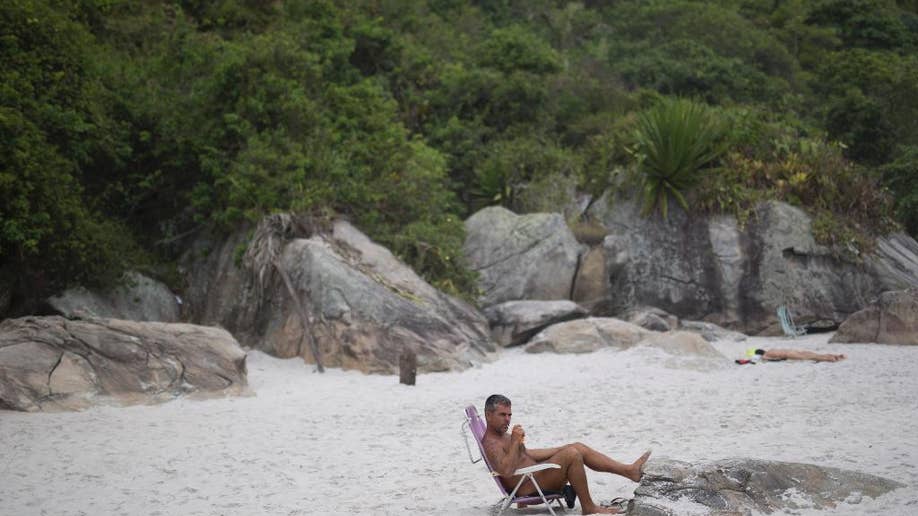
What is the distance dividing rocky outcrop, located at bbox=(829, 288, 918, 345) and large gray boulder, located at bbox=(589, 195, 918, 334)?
217cm

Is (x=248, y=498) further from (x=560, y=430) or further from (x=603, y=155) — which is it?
(x=603, y=155)

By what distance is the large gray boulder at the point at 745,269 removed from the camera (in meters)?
15.4

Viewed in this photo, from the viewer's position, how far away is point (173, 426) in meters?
8.59

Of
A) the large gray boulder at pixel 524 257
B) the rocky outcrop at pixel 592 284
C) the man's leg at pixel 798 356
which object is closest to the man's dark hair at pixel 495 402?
the man's leg at pixel 798 356

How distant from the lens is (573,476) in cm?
573

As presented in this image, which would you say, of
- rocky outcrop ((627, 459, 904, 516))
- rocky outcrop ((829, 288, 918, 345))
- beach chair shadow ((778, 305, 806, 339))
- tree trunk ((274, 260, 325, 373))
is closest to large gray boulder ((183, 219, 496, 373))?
tree trunk ((274, 260, 325, 373))

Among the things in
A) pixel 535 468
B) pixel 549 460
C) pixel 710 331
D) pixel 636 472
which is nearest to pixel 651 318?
pixel 710 331

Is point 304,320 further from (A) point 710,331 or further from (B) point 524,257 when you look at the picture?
(A) point 710,331

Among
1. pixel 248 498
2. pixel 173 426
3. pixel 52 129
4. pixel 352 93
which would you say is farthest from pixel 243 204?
pixel 248 498

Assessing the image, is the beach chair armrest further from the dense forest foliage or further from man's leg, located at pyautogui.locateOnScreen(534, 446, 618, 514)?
the dense forest foliage

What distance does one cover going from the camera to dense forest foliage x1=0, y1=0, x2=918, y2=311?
42.9 feet

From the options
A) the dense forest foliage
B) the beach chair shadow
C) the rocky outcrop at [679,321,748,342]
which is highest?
the dense forest foliage

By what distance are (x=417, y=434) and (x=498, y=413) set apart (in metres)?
2.55

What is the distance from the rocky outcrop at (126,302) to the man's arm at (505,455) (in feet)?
25.7
